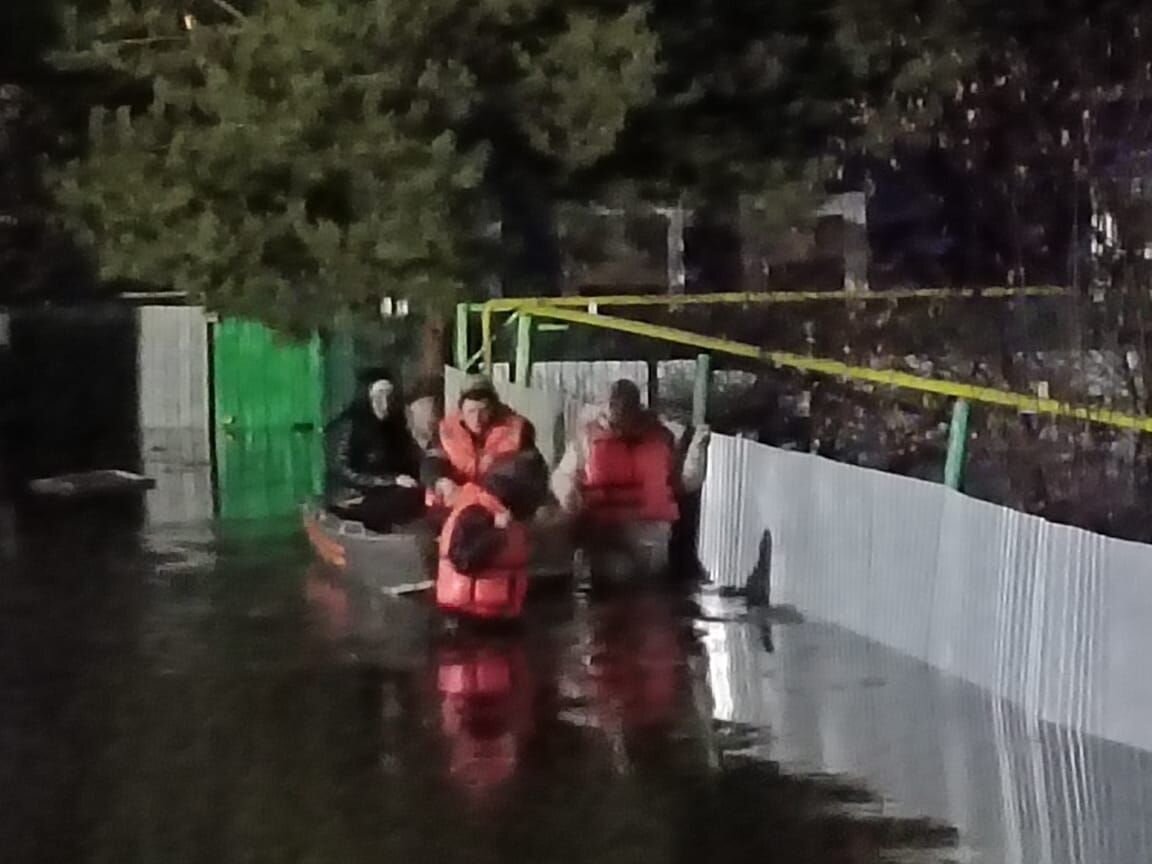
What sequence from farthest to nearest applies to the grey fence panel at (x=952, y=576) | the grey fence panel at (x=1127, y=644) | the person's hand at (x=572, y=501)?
the person's hand at (x=572, y=501) < the grey fence panel at (x=952, y=576) < the grey fence panel at (x=1127, y=644)

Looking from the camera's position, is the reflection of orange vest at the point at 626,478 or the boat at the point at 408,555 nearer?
the boat at the point at 408,555

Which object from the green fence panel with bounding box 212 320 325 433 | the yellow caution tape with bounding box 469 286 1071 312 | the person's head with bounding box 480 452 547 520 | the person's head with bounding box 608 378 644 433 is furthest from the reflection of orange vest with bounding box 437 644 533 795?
the green fence panel with bounding box 212 320 325 433

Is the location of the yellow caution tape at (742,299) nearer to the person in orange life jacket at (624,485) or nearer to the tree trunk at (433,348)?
the tree trunk at (433,348)

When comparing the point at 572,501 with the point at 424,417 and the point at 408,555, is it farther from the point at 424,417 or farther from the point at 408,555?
the point at 424,417

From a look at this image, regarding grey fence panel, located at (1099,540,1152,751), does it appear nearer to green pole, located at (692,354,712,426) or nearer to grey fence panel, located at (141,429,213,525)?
green pole, located at (692,354,712,426)

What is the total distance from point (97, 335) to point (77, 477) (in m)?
4.77

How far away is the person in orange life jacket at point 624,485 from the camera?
10352mm

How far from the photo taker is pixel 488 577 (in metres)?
9.20

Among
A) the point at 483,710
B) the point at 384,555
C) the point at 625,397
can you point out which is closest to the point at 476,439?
the point at 384,555

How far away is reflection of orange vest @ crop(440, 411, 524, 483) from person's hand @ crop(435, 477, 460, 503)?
60mm

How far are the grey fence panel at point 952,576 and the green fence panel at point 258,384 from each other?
8396 mm

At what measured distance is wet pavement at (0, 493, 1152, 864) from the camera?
6.28 m

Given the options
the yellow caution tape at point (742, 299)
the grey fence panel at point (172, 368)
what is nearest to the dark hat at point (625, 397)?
the yellow caution tape at point (742, 299)

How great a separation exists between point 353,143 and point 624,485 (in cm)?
403
